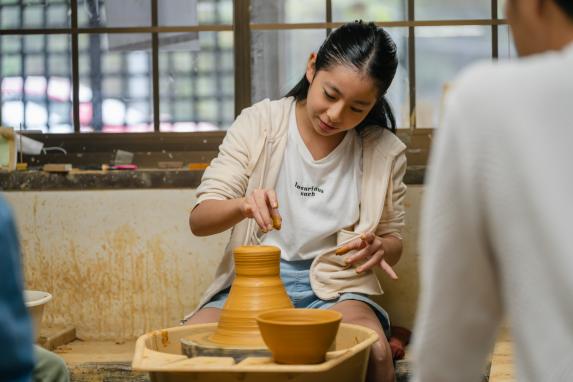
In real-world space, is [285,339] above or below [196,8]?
below

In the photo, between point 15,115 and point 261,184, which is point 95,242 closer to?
point 15,115

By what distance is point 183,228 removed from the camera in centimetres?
386

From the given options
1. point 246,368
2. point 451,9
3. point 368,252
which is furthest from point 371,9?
point 246,368

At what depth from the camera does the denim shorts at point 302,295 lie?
9.85 ft

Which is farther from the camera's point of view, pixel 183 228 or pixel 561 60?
pixel 183 228

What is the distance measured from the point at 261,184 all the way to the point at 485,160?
215 centimetres

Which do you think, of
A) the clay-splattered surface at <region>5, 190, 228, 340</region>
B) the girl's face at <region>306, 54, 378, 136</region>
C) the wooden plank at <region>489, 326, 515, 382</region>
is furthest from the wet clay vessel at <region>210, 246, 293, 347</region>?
the clay-splattered surface at <region>5, 190, 228, 340</region>

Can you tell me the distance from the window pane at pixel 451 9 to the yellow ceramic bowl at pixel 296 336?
6.99 feet

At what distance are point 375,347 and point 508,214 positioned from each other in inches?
70.5

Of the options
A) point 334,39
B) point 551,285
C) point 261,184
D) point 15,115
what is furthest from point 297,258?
point 551,285

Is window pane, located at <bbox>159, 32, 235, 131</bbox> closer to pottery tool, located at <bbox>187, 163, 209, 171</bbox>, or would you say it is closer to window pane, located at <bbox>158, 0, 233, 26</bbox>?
window pane, located at <bbox>158, 0, 233, 26</bbox>

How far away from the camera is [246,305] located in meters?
2.52

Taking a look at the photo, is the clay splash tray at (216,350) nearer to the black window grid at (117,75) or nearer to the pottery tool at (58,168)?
the pottery tool at (58,168)

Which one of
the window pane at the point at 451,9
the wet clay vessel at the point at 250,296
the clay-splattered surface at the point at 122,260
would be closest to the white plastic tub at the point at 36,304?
the clay-splattered surface at the point at 122,260
